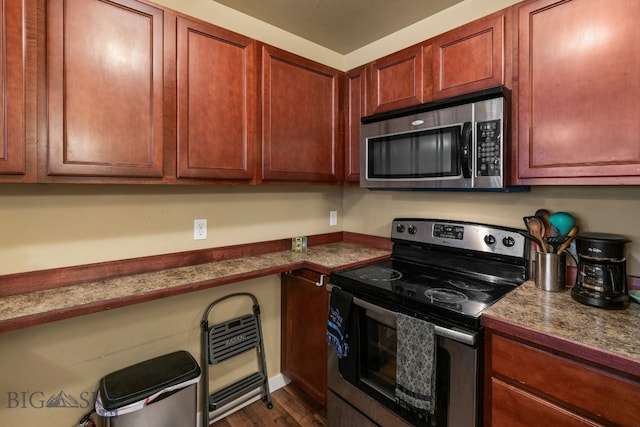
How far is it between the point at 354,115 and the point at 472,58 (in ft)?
2.58

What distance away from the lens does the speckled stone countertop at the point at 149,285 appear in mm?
1182

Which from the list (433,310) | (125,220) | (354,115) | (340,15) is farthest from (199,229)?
(340,15)

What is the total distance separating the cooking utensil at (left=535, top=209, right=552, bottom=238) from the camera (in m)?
1.52

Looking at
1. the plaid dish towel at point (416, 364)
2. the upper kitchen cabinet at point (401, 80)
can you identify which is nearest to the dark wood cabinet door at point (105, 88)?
A: the upper kitchen cabinet at point (401, 80)

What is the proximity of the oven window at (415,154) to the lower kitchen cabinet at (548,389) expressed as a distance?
82 cm

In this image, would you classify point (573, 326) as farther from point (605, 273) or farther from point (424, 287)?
point (424, 287)

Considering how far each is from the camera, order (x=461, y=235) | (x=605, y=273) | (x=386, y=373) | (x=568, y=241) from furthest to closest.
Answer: (x=461, y=235)
(x=386, y=373)
(x=568, y=241)
(x=605, y=273)

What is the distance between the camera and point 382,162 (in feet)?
6.23

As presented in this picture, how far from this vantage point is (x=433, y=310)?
4.30 feet

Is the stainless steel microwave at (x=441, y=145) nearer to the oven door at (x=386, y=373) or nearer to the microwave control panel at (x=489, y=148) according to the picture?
the microwave control panel at (x=489, y=148)

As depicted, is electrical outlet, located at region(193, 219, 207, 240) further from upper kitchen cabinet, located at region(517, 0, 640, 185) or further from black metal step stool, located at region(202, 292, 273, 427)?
upper kitchen cabinet, located at region(517, 0, 640, 185)

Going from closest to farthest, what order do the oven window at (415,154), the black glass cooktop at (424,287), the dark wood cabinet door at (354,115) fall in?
the black glass cooktop at (424,287) → the oven window at (415,154) → the dark wood cabinet door at (354,115)

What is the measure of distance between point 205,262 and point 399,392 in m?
1.28

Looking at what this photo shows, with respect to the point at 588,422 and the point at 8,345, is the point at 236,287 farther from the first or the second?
the point at 588,422
